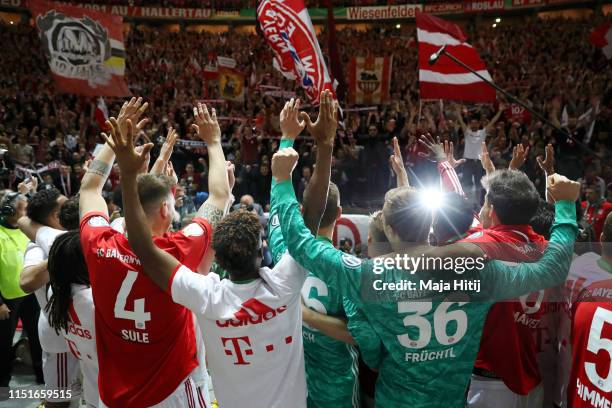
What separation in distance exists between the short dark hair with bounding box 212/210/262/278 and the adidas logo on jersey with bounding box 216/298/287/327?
5.2 inches

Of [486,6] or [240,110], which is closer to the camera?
[240,110]

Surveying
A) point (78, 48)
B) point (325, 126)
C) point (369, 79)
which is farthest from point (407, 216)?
point (369, 79)

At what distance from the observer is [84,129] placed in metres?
14.3

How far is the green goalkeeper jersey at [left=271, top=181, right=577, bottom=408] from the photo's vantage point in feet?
6.83

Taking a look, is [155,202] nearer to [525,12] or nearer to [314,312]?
[314,312]

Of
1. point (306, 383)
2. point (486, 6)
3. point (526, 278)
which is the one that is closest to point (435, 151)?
point (526, 278)

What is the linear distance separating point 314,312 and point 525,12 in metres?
29.2

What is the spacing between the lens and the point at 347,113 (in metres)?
13.8

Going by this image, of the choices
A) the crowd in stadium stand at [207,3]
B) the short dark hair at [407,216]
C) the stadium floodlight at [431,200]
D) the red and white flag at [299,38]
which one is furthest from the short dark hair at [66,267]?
the crowd in stadium stand at [207,3]

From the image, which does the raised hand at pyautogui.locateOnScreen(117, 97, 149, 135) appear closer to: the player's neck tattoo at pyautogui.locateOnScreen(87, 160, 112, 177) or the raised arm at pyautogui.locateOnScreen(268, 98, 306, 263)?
the player's neck tattoo at pyautogui.locateOnScreen(87, 160, 112, 177)

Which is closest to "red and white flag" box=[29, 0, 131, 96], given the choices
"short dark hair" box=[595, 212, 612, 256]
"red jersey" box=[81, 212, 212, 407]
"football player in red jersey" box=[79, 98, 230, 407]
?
"football player in red jersey" box=[79, 98, 230, 407]

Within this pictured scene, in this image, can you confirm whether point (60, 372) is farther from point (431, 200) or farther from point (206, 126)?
point (431, 200)

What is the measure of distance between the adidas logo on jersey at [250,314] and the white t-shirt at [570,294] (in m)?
1.39

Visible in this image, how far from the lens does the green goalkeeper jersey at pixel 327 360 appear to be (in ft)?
7.87
